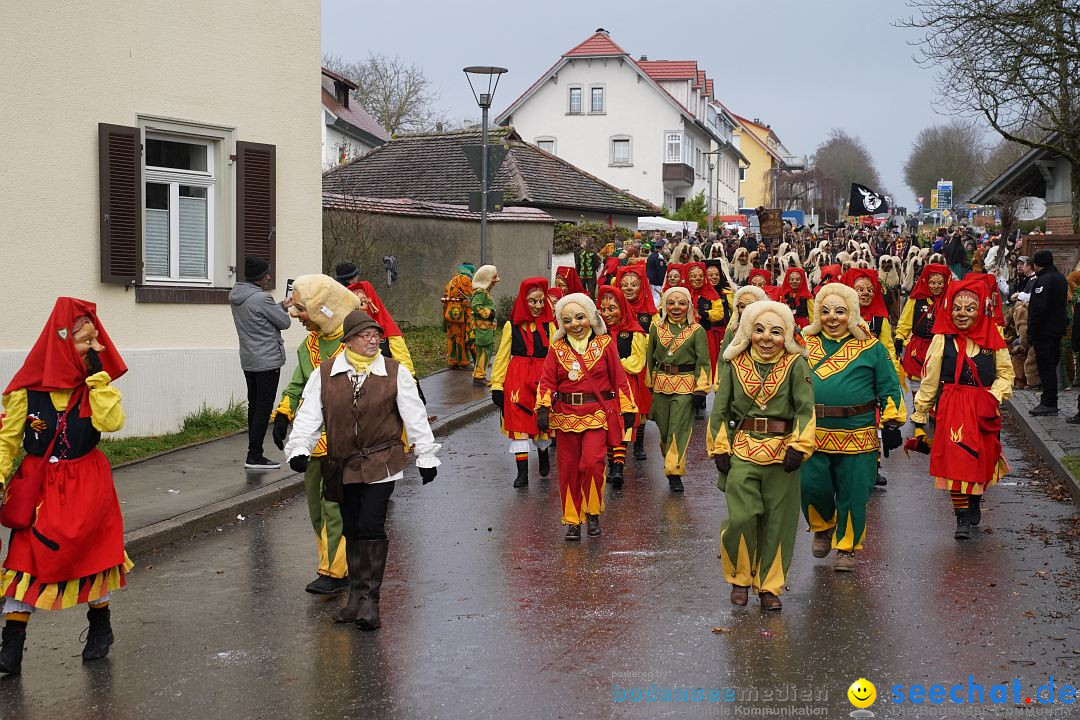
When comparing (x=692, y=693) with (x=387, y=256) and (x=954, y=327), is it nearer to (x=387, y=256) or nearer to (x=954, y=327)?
(x=954, y=327)

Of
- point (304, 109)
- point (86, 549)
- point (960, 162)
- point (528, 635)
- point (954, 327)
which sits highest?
point (960, 162)

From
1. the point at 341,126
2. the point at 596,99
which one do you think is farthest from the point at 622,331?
the point at 596,99

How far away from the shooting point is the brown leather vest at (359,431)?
6.66 m

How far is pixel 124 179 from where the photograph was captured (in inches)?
499

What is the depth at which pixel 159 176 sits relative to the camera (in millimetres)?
13328

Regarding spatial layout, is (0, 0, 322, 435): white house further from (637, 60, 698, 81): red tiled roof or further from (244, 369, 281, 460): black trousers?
(637, 60, 698, 81): red tiled roof

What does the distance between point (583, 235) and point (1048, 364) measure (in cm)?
1880

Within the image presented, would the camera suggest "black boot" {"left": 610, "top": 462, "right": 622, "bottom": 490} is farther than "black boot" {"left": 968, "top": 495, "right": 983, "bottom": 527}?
Yes

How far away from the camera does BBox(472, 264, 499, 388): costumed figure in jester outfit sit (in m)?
18.8

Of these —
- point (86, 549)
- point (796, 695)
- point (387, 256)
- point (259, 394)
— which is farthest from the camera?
point (387, 256)

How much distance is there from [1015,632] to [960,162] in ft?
301

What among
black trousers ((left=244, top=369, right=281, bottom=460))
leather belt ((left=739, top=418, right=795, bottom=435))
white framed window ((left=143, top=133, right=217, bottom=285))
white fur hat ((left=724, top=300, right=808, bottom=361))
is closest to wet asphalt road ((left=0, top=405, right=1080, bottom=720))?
leather belt ((left=739, top=418, right=795, bottom=435))

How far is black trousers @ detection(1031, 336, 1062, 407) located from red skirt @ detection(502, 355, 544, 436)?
22.4ft

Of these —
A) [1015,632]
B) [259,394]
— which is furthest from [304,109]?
[1015,632]
